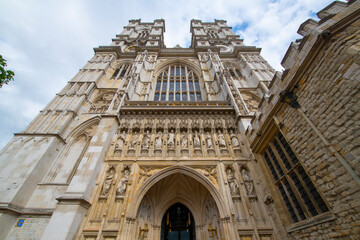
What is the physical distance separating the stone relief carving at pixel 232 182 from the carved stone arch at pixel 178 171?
677mm

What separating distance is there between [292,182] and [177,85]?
13173mm

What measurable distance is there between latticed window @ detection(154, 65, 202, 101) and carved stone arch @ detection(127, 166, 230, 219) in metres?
8.23

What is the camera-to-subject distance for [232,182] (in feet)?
23.1

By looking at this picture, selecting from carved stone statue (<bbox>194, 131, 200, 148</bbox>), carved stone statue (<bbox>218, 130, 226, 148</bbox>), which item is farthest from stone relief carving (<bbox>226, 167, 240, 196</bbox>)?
carved stone statue (<bbox>194, 131, 200, 148</bbox>)

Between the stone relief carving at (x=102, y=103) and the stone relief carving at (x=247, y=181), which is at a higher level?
the stone relief carving at (x=102, y=103)

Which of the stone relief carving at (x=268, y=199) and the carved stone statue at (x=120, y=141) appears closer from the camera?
→ the stone relief carving at (x=268, y=199)

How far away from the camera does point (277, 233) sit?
219 inches

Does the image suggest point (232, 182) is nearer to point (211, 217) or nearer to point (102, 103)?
point (211, 217)

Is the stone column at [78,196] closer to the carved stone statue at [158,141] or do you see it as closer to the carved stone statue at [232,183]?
the carved stone statue at [158,141]

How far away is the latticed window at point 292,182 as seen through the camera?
14.4 ft

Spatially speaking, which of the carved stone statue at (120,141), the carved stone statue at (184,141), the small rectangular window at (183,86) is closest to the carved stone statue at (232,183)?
the carved stone statue at (184,141)

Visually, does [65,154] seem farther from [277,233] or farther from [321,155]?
[321,155]

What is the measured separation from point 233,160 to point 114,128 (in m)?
6.96

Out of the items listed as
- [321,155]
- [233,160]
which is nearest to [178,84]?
[233,160]
